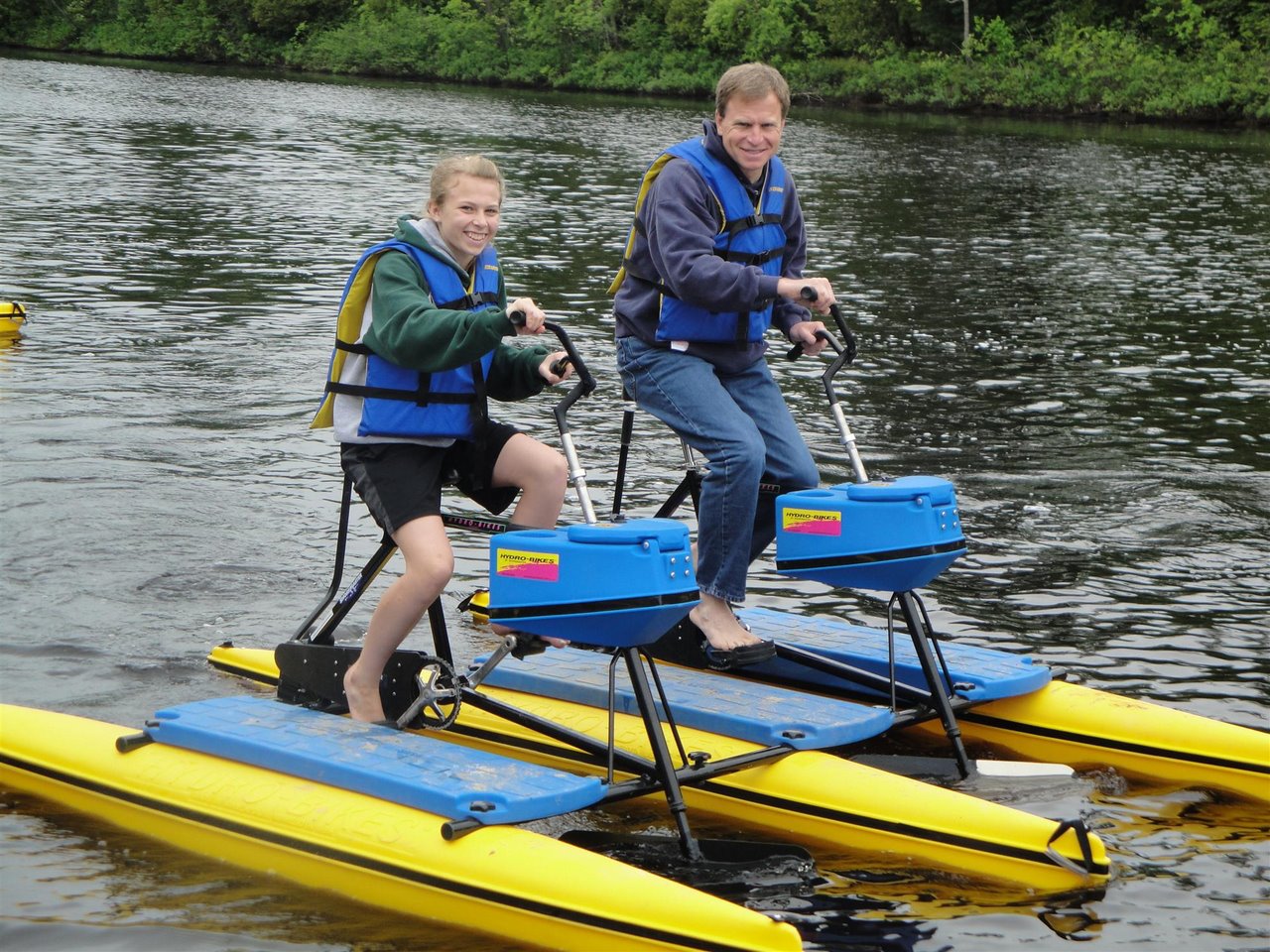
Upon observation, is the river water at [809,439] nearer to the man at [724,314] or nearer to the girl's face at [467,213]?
the man at [724,314]

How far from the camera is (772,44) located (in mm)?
64562

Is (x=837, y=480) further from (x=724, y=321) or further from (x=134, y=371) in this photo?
(x=134, y=371)

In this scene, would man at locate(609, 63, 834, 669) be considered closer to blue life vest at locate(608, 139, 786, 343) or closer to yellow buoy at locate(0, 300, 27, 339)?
blue life vest at locate(608, 139, 786, 343)

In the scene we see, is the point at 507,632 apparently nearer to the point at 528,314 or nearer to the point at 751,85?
the point at 528,314

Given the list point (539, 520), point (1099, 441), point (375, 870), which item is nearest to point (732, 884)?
point (375, 870)

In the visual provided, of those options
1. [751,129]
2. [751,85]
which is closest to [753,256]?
[751,129]

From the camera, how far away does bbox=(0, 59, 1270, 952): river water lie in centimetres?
525

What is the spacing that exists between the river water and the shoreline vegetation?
2158 cm

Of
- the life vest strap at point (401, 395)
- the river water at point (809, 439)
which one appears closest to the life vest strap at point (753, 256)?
the life vest strap at point (401, 395)

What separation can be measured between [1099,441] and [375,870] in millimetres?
8333

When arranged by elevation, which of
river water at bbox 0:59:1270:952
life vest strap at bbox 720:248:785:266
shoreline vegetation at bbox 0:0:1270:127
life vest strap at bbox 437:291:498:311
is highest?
shoreline vegetation at bbox 0:0:1270:127

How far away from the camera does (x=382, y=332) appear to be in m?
5.64

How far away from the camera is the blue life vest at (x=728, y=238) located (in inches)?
251

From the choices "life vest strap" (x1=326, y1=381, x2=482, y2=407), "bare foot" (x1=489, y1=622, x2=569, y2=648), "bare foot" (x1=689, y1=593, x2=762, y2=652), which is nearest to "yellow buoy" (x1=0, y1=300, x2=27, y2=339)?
"life vest strap" (x1=326, y1=381, x2=482, y2=407)
